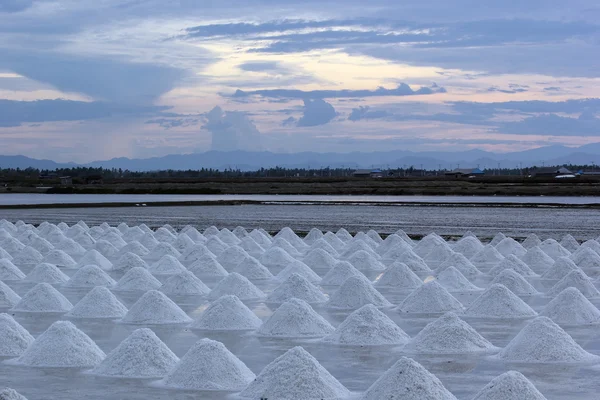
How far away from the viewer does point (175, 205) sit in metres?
50.0

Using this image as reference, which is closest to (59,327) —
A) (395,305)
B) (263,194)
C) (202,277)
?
(395,305)

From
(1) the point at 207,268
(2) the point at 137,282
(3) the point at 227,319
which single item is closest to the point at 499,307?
(3) the point at 227,319

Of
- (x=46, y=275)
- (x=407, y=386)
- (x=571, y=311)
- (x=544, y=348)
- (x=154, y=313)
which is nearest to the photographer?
(x=407, y=386)

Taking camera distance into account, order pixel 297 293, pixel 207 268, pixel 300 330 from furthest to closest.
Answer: pixel 207 268, pixel 297 293, pixel 300 330

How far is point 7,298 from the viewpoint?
46.1 ft

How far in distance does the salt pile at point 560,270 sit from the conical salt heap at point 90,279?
7.92 metres

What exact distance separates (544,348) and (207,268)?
9381 mm

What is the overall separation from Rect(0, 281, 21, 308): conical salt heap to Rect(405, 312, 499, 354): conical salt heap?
Result: 653 cm

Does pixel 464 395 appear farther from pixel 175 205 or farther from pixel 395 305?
pixel 175 205

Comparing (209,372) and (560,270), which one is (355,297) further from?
(209,372)

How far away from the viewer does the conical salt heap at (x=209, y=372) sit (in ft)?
28.2

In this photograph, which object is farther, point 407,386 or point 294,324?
point 294,324

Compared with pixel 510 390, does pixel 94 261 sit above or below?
below

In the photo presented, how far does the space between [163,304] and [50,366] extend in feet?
10.1
